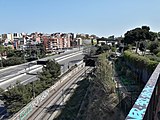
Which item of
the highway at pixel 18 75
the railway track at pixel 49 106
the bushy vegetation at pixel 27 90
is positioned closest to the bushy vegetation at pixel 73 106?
the railway track at pixel 49 106

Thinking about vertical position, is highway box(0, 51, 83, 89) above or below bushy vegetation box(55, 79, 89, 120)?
below

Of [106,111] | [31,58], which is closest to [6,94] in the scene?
[106,111]

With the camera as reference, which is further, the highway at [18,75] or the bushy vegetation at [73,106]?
the highway at [18,75]

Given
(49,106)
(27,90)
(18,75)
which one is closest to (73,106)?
(49,106)

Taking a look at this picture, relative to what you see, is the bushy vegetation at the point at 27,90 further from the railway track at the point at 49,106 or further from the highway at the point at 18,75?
the highway at the point at 18,75

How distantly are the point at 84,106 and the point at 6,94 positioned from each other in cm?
962

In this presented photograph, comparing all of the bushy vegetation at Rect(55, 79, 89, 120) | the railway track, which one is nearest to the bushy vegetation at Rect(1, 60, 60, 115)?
the railway track

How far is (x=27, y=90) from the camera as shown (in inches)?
1075

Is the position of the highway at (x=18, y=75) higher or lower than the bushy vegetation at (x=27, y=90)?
lower

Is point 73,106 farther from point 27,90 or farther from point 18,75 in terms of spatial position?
point 18,75

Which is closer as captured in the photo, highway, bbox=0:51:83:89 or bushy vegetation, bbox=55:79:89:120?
bushy vegetation, bbox=55:79:89:120

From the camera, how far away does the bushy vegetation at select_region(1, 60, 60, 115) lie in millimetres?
23750

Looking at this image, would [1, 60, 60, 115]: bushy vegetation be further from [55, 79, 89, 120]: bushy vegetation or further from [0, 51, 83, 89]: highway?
[55, 79, 89, 120]: bushy vegetation

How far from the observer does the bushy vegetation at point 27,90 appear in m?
23.8
